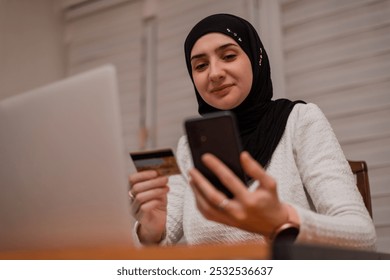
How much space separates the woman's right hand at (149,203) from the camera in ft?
2.53

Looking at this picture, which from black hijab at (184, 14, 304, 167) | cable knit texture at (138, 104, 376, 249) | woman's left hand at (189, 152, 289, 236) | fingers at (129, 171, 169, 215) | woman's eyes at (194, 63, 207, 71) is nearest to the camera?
woman's left hand at (189, 152, 289, 236)

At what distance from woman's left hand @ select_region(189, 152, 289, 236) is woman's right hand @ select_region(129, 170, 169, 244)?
179mm

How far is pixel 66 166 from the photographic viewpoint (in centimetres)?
64

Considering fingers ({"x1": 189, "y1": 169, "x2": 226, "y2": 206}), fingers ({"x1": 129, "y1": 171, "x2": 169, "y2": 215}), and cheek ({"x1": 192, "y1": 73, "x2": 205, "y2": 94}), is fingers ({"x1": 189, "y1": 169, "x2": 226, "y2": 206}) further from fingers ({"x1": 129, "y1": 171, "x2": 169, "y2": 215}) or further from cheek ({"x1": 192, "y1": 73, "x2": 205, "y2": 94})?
cheek ({"x1": 192, "y1": 73, "x2": 205, "y2": 94})

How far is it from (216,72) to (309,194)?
14.5 inches

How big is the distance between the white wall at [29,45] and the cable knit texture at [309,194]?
167 cm

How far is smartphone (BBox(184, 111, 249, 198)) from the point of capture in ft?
1.98

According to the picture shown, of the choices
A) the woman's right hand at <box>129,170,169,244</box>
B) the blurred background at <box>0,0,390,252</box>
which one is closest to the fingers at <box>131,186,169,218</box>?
the woman's right hand at <box>129,170,169,244</box>

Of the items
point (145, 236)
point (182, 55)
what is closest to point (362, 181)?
point (145, 236)

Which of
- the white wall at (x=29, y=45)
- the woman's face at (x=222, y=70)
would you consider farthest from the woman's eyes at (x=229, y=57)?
the white wall at (x=29, y=45)

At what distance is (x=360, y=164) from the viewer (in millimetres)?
1226

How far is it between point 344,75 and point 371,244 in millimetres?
1204

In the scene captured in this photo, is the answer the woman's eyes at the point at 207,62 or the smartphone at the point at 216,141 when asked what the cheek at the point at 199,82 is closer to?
the woman's eyes at the point at 207,62

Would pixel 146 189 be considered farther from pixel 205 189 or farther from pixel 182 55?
pixel 182 55
